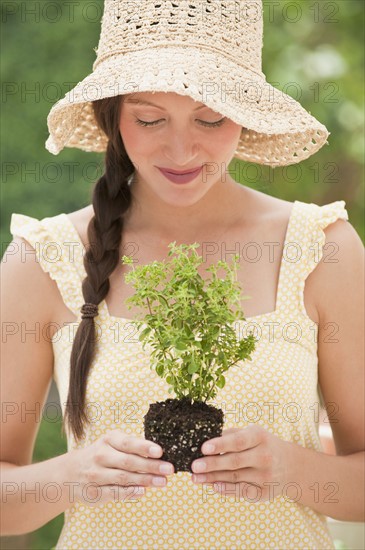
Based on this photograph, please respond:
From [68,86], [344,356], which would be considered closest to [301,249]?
[344,356]

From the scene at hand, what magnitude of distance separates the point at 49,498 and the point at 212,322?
0.66 metres

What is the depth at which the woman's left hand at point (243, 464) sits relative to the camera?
1642 millimetres

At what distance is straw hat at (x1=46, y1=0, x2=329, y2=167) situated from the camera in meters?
1.83

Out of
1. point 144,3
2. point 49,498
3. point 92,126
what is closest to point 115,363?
point 49,498

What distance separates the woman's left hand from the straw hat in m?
0.66

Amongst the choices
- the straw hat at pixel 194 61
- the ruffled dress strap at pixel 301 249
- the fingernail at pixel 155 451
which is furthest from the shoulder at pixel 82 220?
the fingernail at pixel 155 451

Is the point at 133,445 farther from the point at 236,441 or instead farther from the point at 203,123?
the point at 203,123

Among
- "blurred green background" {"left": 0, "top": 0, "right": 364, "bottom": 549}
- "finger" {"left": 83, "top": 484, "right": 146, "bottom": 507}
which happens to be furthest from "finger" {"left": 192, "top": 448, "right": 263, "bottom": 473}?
"blurred green background" {"left": 0, "top": 0, "right": 364, "bottom": 549}

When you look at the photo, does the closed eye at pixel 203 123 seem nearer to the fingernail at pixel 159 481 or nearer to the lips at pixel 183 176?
the lips at pixel 183 176

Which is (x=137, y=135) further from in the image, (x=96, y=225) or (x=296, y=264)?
(x=296, y=264)

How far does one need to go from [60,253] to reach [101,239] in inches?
4.2

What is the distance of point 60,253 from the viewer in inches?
85.7

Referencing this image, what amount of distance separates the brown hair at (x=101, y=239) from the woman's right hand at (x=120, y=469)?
0.23 metres

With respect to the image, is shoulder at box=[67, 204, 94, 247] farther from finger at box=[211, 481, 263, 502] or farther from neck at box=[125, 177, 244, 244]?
finger at box=[211, 481, 263, 502]
